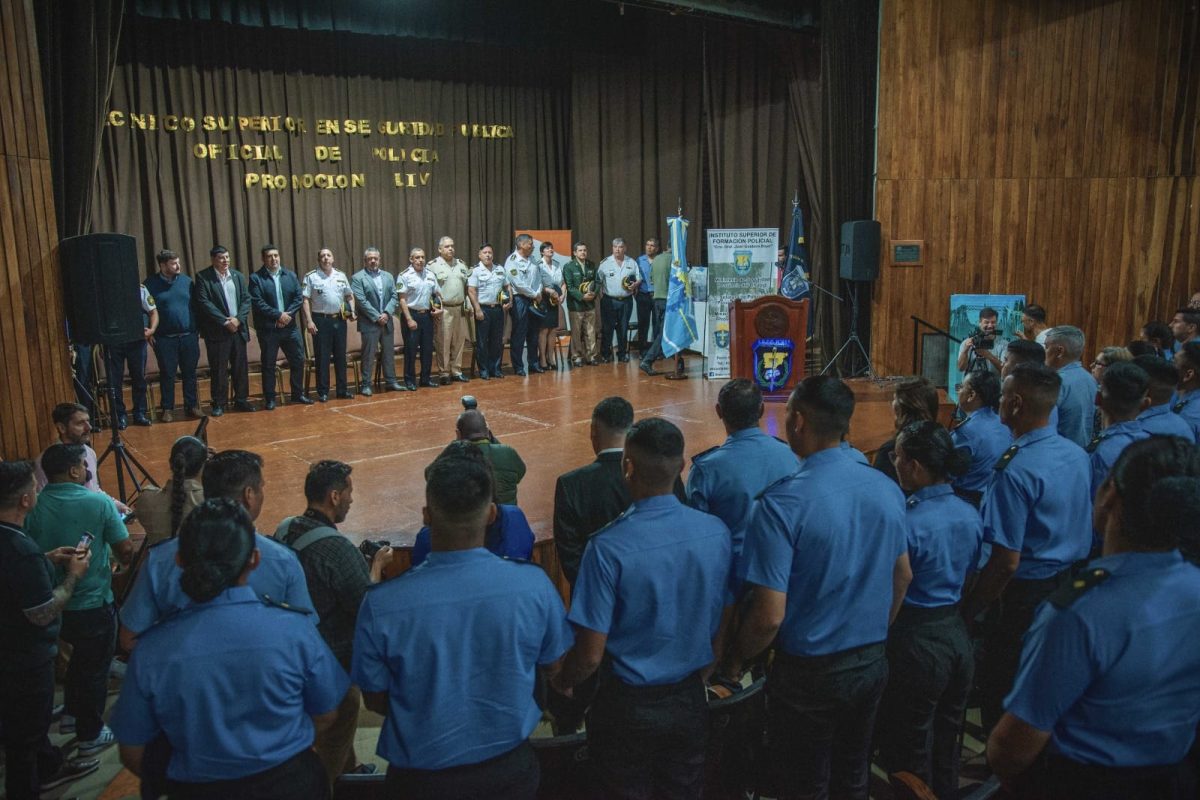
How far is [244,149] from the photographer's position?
9.69 m

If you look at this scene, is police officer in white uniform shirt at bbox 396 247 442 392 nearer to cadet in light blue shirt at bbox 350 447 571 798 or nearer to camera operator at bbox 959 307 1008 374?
camera operator at bbox 959 307 1008 374

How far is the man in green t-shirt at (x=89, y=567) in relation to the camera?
3320 mm

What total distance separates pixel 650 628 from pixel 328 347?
6798mm

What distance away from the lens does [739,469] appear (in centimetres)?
296

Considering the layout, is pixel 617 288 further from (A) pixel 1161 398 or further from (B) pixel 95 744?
(B) pixel 95 744

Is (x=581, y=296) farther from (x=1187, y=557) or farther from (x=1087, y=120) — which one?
(x=1187, y=557)

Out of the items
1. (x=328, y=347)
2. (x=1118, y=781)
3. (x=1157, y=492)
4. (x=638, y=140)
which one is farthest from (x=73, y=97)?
(x=638, y=140)

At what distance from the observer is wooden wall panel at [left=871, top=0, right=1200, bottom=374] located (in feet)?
28.7

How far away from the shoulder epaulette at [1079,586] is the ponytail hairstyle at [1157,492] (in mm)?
92

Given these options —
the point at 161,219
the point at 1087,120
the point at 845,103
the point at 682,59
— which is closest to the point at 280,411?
the point at 161,219

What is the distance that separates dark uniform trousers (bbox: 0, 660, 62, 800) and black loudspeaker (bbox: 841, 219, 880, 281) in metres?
7.44

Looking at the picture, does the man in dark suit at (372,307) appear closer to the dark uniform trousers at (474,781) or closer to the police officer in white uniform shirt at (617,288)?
the police officer in white uniform shirt at (617,288)

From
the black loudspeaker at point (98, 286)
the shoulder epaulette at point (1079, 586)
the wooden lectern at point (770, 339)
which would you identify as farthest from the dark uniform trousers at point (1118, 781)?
the wooden lectern at point (770, 339)

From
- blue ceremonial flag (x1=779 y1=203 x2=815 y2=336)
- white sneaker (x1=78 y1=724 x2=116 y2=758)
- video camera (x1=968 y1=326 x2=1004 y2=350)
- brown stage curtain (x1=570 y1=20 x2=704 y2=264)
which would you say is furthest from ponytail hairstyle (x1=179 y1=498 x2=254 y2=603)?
brown stage curtain (x1=570 y1=20 x2=704 y2=264)
